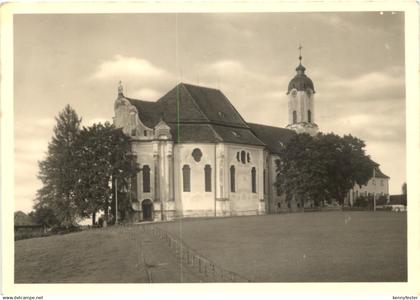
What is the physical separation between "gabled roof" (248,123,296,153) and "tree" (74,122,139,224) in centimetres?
2144

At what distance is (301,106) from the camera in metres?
70.3

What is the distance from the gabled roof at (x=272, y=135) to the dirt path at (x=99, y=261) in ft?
109

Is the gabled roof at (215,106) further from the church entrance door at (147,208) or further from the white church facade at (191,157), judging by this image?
the church entrance door at (147,208)

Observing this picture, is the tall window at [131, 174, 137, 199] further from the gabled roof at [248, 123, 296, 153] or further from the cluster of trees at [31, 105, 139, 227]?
the gabled roof at [248, 123, 296, 153]

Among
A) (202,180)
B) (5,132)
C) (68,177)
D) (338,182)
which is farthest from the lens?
(338,182)

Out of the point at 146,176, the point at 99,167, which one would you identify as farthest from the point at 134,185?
the point at 99,167

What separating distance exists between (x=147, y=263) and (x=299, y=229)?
11.8 m

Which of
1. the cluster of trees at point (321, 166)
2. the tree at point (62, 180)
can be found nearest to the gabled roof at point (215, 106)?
the cluster of trees at point (321, 166)

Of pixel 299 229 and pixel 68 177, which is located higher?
pixel 68 177

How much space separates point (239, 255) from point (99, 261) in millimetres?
6303

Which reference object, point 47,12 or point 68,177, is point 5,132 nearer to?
point 47,12
